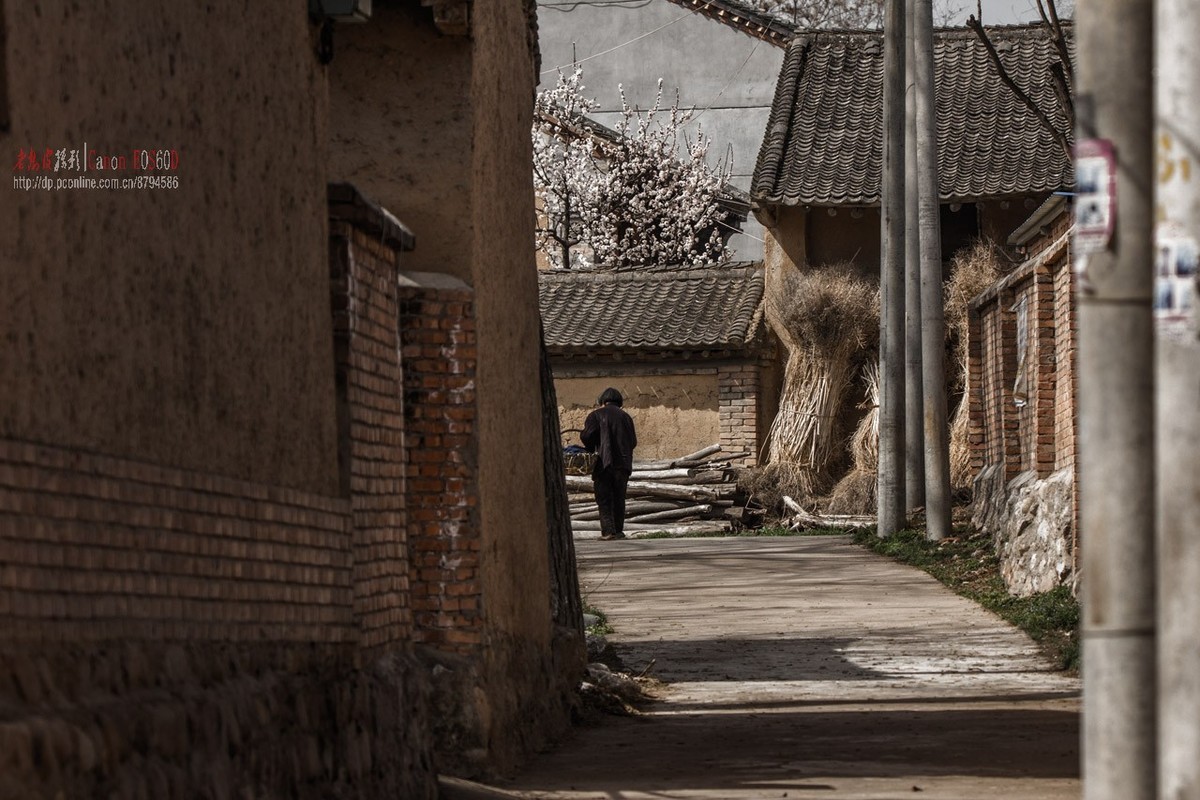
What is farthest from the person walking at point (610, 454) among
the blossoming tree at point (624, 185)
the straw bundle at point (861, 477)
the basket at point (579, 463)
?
the blossoming tree at point (624, 185)

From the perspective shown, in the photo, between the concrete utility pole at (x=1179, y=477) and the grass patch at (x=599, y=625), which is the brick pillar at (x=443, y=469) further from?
the concrete utility pole at (x=1179, y=477)

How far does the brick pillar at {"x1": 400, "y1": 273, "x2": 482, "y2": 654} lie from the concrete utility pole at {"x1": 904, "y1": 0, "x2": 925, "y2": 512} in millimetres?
13574

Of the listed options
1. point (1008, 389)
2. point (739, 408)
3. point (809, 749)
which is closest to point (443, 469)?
point (809, 749)

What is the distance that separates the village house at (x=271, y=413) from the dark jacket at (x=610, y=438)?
506 inches

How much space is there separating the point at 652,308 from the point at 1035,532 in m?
14.3

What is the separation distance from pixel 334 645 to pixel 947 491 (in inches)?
567

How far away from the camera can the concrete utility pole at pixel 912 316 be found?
22.1 metres

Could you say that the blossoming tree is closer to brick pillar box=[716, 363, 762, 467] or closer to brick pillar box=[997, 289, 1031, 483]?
brick pillar box=[716, 363, 762, 467]

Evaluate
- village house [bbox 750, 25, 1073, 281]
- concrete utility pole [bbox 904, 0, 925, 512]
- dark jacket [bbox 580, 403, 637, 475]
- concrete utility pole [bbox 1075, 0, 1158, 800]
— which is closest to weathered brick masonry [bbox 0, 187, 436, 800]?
concrete utility pole [bbox 1075, 0, 1158, 800]

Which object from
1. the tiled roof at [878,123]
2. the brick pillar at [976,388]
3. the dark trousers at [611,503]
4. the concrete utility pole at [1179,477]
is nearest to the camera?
the concrete utility pole at [1179,477]

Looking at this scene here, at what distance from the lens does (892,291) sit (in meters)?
22.3

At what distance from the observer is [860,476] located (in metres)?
25.6

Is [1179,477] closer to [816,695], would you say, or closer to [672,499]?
[816,695]

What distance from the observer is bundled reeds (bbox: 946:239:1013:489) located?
24.3 meters
